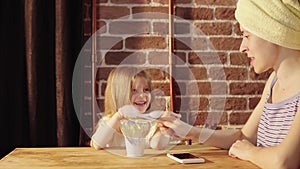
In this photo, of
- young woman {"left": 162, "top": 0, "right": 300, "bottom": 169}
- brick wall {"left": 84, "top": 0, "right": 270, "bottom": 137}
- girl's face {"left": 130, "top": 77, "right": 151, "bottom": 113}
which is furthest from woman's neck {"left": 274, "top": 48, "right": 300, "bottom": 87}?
brick wall {"left": 84, "top": 0, "right": 270, "bottom": 137}

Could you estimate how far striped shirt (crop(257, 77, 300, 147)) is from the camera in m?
1.30

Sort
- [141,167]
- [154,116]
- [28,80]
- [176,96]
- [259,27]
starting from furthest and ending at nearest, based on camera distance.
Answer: [176,96]
[28,80]
[154,116]
[259,27]
[141,167]

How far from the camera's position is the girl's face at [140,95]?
5.34ft

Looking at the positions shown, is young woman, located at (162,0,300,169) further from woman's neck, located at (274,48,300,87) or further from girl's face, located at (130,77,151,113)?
girl's face, located at (130,77,151,113)

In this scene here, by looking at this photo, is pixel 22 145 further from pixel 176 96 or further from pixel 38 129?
pixel 176 96

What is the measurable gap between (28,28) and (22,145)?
0.48 metres

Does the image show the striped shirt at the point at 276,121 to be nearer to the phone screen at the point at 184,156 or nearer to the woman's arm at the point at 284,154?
the woman's arm at the point at 284,154

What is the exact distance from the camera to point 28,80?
1910mm

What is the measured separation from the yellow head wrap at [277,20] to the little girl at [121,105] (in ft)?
1.45

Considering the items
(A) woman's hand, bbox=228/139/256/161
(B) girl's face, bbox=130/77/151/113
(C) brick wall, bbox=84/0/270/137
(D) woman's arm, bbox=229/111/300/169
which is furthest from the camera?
(C) brick wall, bbox=84/0/270/137

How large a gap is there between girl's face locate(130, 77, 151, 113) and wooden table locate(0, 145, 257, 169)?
0.25 meters

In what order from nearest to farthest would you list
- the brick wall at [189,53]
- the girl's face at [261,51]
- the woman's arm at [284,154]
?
the woman's arm at [284,154] < the girl's face at [261,51] < the brick wall at [189,53]

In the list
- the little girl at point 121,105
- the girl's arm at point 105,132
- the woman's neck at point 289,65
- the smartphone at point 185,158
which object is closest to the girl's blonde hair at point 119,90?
the little girl at point 121,105

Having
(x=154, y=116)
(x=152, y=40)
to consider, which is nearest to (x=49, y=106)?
(x=152, y=40)
